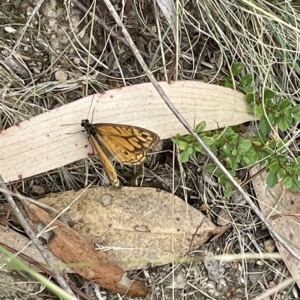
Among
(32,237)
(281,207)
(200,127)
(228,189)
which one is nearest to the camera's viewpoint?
(32,237)

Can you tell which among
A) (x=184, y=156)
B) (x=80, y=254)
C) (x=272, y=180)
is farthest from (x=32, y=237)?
(x=272, y=180)

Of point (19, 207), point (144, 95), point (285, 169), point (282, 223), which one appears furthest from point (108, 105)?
point (282, 223)

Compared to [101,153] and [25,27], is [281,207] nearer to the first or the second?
[101,153]

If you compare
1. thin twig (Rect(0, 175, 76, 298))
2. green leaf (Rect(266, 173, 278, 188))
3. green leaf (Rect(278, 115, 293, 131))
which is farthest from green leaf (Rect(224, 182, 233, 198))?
thin twig (Rect(0, 175, 76, 298))

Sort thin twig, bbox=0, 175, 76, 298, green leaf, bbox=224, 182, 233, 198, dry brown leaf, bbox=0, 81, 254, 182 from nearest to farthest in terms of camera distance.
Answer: thin twig, bbox=0, 175, 76, 298 → dry brown leaf, bbox=0, 81, 254, 182 → green leaf, bbox=224, 182, 233, 198

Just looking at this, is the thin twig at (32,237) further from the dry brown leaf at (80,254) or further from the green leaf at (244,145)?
the green leaf at (244,145)

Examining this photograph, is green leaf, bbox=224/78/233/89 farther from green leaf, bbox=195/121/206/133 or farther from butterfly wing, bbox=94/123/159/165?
butterfly wing, bbox=94/123/159/165

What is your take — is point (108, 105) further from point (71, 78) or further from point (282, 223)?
point (282, 223)
